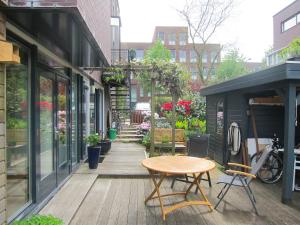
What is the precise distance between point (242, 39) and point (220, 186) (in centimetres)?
1873

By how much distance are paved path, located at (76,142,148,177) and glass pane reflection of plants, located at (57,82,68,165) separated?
83 cm

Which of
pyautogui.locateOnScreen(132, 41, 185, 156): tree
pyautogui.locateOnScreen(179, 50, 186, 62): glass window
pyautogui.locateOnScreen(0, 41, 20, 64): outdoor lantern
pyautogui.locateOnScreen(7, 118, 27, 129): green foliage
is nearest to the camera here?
pyautogui.locateOnScreen(0, 41, 20, 64): outdoor lantern

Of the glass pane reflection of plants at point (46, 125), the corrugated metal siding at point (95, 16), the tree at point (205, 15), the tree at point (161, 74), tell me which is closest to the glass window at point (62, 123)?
the glass pane reflection of plants at point (46, 125)

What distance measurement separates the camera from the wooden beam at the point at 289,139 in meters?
4.55

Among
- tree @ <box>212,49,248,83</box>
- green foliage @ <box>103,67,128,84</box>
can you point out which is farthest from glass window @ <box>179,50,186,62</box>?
green foliage @ <box>103,67,128,84</box>

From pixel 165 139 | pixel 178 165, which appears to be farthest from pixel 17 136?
pixel 165 139

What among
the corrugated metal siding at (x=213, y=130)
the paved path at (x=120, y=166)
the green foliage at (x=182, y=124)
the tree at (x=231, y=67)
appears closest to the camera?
the paved path at (x=120, y=166)

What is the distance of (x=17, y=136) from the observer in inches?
139

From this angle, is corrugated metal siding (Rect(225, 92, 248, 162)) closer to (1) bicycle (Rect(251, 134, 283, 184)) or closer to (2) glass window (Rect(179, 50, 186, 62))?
(1) bicycle (Rect(251, 134, 283, 184))

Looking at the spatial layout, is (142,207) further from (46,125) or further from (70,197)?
(46,125)

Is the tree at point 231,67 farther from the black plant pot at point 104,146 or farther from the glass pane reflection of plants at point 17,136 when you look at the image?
the glass pane reflection of plants at point 17,136

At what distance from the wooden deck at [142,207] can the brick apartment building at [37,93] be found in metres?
0.40

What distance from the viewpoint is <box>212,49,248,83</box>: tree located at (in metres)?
26.5

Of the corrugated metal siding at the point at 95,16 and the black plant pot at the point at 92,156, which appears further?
the black plant pot at the point at 92,156
